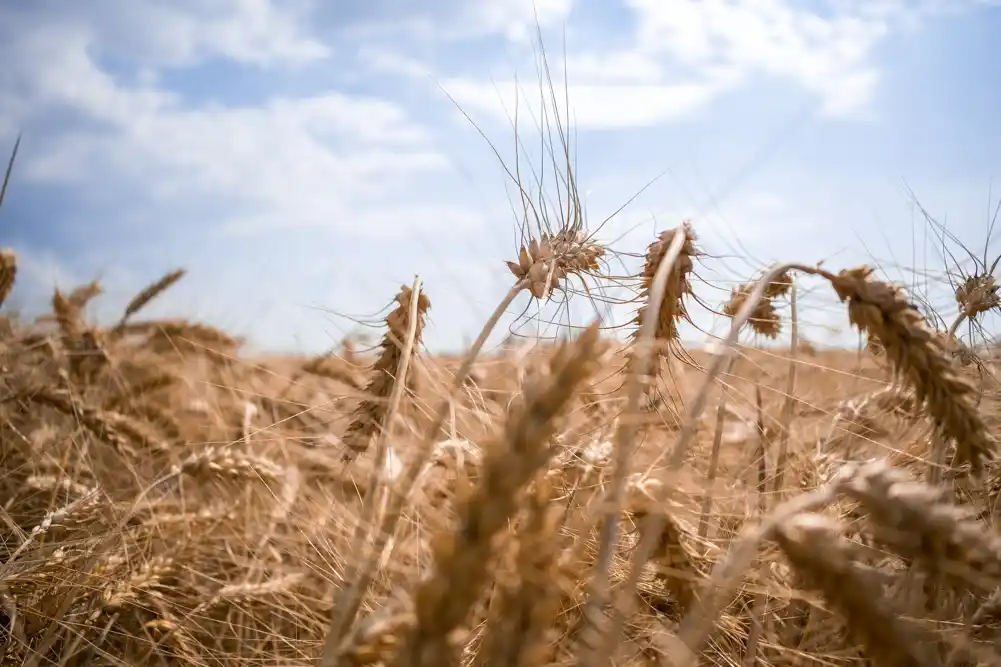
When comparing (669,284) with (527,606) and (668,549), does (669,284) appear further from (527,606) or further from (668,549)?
(527,606)

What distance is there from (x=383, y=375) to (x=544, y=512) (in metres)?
0.72

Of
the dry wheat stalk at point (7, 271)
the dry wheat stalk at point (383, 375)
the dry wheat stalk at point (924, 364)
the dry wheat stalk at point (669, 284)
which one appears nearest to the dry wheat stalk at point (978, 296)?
the dry wheat stalk at point (924, 364)

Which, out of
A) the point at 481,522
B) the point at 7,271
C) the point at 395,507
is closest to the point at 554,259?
the point at 395,507

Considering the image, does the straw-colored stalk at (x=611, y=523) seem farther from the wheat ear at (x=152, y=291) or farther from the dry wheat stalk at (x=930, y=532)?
the wheat ear at (x=152, y=291)

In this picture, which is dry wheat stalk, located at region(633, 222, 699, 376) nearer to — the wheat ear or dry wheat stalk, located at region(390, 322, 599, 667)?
dry wheat stalk, located at region(390, 322, 599, 667)

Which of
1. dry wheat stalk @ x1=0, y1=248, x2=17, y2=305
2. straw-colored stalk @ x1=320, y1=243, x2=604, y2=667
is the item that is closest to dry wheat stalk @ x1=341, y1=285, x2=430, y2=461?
straw-colored stalk @ x1=320, y1=243, x2=604, y2=667

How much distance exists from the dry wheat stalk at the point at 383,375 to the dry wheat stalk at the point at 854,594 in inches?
30.6

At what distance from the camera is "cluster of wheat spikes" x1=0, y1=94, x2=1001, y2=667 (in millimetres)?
768

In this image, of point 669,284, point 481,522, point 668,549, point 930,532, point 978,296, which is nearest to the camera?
point 481,522

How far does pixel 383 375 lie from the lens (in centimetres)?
140

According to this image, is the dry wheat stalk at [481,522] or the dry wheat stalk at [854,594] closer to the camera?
the dry wheat stalk at [481,522]

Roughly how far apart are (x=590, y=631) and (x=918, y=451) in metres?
1.30

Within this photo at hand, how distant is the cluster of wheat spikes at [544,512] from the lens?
2.52 ft

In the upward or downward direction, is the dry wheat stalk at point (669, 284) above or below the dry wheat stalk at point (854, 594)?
above
